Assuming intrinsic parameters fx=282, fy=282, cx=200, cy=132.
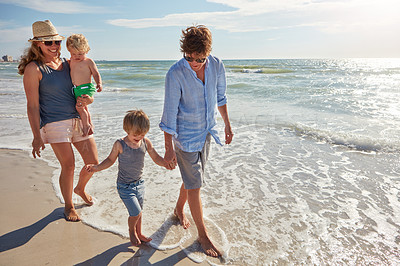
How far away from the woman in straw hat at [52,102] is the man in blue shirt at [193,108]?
1198 millimetres

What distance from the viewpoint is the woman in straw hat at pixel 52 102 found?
286cm

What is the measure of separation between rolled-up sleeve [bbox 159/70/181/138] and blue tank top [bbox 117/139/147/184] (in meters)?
0.41

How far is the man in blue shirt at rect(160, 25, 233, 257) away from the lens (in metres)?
2.41

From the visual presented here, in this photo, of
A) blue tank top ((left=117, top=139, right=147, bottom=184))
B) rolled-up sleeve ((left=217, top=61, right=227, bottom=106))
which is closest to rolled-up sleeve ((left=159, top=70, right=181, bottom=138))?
blue tank top ((left=117, top=139, right=147, bottom=184))

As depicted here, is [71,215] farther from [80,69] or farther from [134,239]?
[80,69]

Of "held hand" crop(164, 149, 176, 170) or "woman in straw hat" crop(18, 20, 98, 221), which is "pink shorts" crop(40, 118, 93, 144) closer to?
"woman in straw hat" crop(18, 20, 98, 221)

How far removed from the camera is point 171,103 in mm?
2510

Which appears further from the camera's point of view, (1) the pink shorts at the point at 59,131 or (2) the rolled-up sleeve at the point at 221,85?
(1) the pink shorts at the point at 59,131

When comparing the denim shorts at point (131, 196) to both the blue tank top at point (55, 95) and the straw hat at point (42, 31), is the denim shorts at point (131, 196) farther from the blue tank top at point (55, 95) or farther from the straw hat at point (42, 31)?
the straw hat at point (42, 31)

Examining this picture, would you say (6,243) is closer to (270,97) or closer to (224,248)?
(224,248)

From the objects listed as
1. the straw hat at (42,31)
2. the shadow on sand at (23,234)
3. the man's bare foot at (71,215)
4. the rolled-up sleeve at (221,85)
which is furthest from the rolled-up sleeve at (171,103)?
the shadow on sand at (23,234)

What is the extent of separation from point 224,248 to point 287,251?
25.4 inches

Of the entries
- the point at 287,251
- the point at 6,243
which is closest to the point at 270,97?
the point at 287,251

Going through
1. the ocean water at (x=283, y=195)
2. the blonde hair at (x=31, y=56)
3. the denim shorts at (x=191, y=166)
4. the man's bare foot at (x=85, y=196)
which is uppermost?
the blonde hair at (x=31, y=56)
